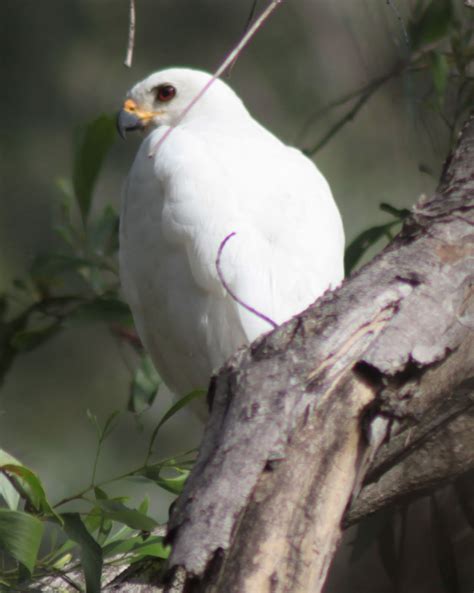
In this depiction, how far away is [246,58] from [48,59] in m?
1.14

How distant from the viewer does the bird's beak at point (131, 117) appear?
11.5 ft

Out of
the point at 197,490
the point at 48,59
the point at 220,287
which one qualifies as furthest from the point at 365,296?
the point at 48,59

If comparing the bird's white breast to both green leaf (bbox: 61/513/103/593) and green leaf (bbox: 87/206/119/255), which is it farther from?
green leaf (bbox: 61/513/103/593)

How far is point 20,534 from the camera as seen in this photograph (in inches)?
71.8

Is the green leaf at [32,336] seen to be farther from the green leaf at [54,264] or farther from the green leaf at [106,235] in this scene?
the green leaf at [106,235]

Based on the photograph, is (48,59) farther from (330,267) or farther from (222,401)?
(222,401)

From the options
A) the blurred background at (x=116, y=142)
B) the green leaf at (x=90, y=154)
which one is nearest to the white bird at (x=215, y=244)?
the green leaf at (x=90, y=154)

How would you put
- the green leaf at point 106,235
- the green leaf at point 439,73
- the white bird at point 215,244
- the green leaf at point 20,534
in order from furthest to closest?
the green leaf at point 106,235 < the green leaf at point 439,73 < the white bird at point 215,244 < the green leaf at point 20,534

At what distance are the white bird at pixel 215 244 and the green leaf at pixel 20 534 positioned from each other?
0.84 metres

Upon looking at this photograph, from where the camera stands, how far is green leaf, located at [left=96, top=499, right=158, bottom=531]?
2.00 m

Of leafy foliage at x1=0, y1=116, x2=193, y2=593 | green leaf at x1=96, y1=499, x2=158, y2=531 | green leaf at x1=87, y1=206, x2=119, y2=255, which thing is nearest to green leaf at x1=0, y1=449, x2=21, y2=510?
leafy foliage at x1=0, y1=116, x2=193, y2=593

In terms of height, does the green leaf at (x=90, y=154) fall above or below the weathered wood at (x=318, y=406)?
above

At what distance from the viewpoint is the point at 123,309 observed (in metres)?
3.29

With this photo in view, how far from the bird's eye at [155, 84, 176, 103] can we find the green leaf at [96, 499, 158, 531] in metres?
1.72
